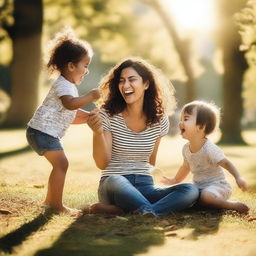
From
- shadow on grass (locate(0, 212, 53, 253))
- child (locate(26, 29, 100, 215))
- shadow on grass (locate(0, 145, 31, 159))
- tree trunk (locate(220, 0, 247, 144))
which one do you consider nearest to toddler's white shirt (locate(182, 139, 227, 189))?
child (locate(26, 29, 100, 215))

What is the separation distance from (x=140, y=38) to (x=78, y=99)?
78.7 feet

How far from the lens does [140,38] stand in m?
28.5

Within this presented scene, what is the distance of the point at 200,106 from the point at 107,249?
7.33 feet

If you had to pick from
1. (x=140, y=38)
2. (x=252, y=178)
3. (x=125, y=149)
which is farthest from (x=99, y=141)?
(x=140, y=38)

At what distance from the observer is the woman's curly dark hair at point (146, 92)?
5.36m

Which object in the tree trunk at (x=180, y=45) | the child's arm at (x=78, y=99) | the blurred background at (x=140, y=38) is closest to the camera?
the child's arm at (x=78, y=99)

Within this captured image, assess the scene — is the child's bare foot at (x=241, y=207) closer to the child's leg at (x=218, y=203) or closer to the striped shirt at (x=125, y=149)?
the child's leg at (x=218, y=203)

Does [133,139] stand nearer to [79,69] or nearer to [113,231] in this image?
[79,69]

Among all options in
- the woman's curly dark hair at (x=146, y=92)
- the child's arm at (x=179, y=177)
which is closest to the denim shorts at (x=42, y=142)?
the woman's curly dark hair at (x=146, y=92)

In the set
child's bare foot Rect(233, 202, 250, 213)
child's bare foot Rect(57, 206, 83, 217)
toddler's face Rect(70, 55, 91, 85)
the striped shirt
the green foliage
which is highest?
the green foliage

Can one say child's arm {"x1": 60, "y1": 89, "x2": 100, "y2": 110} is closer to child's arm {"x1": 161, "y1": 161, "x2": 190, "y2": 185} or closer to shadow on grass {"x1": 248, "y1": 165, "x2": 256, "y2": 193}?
child's arm {"x1": 161, "y1": 161, "x2": 190, "y2": 185}

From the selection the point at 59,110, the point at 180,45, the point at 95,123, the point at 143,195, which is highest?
the point at 180,45

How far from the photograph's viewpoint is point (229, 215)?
15.7ft

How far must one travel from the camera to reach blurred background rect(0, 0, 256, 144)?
1784 cm
